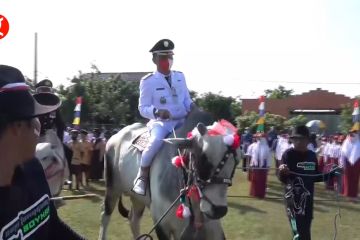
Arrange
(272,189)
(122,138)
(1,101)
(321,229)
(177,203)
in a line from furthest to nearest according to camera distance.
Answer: (272,189), (321,229), (122,138), (177,203), (1,101)

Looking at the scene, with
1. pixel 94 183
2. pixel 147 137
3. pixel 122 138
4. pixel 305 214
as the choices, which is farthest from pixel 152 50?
pixel 94 183

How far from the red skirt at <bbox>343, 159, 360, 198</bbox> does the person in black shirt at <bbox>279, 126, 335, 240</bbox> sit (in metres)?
8.17

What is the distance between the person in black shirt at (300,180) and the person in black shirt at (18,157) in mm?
4744

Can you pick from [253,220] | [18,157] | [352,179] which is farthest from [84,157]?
[18,157]

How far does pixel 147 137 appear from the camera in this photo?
652 centimetres

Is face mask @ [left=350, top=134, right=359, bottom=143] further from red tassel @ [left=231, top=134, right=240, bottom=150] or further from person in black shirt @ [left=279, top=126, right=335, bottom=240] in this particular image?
red tassel @ [left=231, top=134, right=240, bottom=150]

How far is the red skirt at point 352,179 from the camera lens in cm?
1440

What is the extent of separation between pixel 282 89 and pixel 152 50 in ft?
264

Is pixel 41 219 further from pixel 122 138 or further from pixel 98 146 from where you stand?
pixel 98 146

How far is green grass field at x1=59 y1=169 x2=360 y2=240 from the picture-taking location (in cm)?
920

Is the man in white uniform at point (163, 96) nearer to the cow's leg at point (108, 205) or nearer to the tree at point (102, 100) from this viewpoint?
the cow's leg at point (108, 205)

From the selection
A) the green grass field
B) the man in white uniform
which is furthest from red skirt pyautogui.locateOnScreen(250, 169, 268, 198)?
the man in white uniform

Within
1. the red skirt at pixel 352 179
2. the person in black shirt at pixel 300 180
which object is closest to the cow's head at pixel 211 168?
the person in black shirt at pixel 300 180

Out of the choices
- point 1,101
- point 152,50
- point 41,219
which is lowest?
point 41,219
